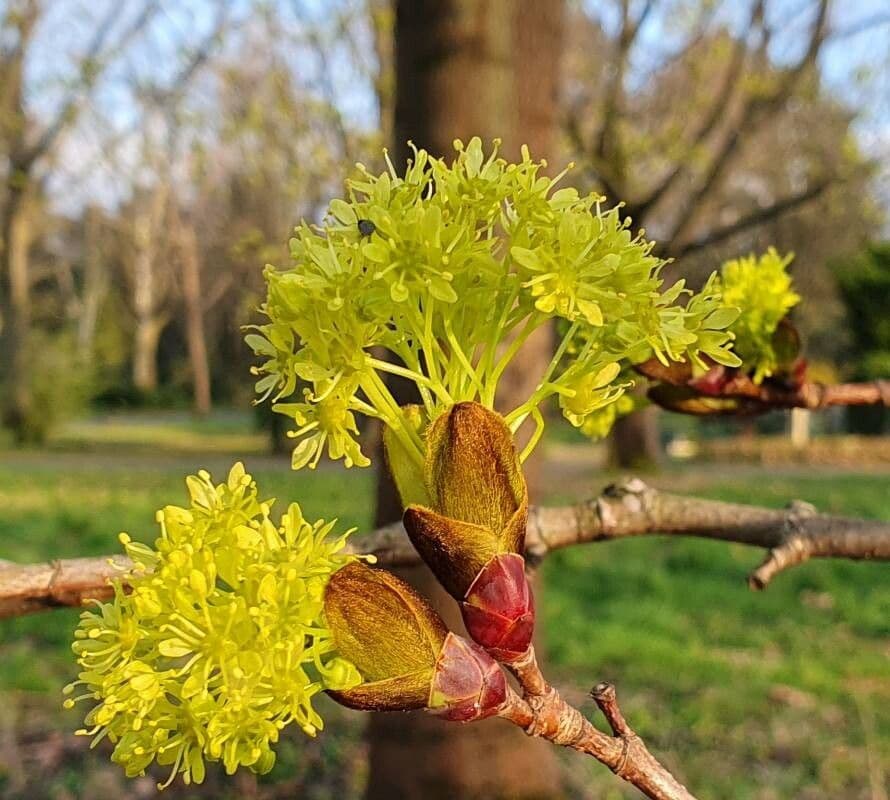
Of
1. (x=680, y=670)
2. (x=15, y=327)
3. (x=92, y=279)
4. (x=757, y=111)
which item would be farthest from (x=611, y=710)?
(x=92, y=279)

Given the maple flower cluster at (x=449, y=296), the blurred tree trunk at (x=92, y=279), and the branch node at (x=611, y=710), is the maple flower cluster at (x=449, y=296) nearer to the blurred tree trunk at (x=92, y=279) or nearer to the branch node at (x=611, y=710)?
the branch node at (x=611, y=710)

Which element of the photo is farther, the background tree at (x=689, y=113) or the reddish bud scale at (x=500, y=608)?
the background tree at (x=689, y=113)

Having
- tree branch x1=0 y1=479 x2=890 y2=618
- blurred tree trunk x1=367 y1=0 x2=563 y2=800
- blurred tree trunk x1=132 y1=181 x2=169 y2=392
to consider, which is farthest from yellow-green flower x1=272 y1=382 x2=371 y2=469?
blurred tree trunk x1=132 y1=181 x2=169 y2=392

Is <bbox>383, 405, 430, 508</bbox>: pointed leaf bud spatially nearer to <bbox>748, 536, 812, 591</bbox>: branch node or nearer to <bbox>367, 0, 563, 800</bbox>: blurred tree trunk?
<bbox>748, 536, 812, 591</bbox>: branch node

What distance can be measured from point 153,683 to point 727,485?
1008cm

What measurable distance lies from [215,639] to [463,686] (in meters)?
0.18

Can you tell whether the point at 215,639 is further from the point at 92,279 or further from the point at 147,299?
the point at 92,279

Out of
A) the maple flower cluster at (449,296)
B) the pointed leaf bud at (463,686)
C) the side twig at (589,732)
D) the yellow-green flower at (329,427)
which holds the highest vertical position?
the maple flower cluster at (449,296)

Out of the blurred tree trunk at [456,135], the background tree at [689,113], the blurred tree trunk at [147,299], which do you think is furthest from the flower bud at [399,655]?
the blurred tree trunk at [147,299]

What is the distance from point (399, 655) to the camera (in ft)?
2.30

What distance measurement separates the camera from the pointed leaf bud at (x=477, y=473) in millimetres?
705

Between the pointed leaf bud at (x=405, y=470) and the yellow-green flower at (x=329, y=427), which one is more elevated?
the yellow-green flower at (x=329, y=427)

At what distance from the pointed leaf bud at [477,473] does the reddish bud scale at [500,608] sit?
0.06ft

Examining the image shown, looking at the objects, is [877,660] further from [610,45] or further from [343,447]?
[610,45]
